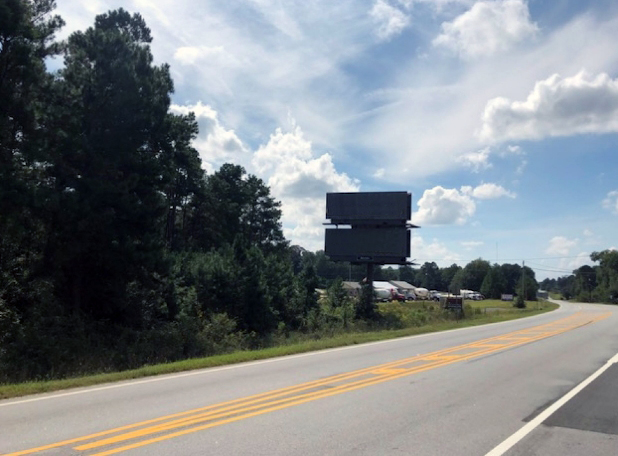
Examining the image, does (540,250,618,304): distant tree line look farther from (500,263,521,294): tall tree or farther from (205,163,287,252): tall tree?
(205,163,287,252): tall tree

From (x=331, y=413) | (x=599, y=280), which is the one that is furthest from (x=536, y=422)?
(x=599, y=280)

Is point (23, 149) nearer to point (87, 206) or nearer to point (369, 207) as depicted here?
point (87, 206)

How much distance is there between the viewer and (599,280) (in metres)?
154

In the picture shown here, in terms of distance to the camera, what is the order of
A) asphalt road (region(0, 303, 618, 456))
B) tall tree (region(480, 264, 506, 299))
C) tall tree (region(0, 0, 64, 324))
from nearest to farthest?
asphalt road (region(0, 303, 618, 456))
tall tree (region(0, 0, 64, 324))
tall tree (region(480, 264, 506, 299))

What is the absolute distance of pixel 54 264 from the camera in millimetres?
23062

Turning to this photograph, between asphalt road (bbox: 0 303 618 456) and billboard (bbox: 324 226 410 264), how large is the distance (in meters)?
31.2

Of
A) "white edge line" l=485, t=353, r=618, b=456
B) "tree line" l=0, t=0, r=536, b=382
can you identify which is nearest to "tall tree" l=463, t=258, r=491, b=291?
"tree line" l=0, t=0, r=536, b=382

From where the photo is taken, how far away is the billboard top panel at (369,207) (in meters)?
46.2

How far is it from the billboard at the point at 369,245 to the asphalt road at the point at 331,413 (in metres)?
31.2

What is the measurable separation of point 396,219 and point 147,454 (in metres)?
41.2

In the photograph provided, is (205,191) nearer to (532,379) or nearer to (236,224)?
(236,224)

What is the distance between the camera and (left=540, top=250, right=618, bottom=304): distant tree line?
13125cm

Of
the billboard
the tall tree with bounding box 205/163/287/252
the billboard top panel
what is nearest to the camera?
the billboard

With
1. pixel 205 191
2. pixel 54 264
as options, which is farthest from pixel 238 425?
pixel 205 191
